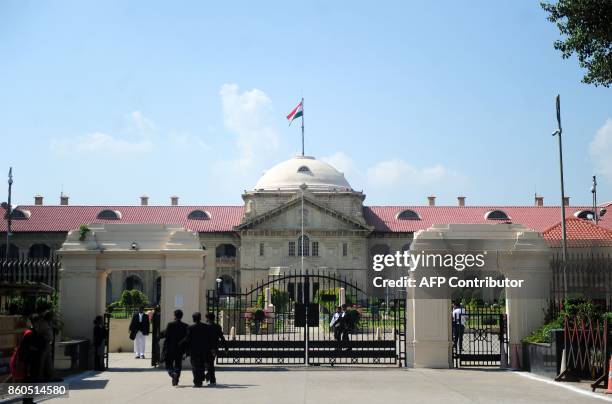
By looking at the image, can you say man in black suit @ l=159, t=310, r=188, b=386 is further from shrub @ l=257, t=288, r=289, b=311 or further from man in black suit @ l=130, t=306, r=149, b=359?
shrub @ l=257, t=288, r=289, b=311

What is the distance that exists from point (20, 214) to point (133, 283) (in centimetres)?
1185

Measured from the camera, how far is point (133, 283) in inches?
2815

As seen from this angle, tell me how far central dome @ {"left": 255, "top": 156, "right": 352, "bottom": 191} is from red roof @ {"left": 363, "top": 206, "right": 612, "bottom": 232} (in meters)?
4.05

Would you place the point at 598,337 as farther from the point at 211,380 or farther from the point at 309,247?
the point at 309,247

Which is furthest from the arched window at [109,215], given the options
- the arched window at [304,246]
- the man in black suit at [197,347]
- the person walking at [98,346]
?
the man in black suit at [197,347]

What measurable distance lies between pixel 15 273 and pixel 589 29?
13.9 metres

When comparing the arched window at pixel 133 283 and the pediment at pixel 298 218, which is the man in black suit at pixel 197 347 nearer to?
the pediment at pixel 298 218

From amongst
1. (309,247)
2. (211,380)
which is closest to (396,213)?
(309,247)

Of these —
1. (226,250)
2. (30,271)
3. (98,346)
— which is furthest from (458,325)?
(226,250)

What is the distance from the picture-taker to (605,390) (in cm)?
1448

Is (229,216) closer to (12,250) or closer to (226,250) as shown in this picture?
(226,250)

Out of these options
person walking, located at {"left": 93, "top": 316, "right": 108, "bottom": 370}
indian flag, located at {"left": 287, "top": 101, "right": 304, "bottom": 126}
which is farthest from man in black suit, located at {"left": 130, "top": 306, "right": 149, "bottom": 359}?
indian flag, located at {"left": 287, "top": 101, "right": 304, "bottom": 126}

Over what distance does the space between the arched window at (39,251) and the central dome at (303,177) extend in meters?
19.0

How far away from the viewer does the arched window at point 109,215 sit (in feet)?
237
